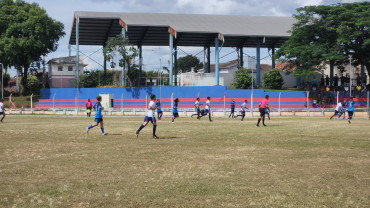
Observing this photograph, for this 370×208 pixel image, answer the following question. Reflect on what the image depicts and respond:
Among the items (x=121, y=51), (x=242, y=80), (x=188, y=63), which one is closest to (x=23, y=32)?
(x=121, y=51)

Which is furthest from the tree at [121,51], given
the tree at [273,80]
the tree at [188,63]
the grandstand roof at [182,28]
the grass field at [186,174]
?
the tree at [188,63]

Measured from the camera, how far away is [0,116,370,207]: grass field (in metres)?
7.13

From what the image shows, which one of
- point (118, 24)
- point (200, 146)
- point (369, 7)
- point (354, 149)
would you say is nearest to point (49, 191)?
point (200, 146)

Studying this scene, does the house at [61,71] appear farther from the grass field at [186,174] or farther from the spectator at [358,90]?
the grass field at [186,174]

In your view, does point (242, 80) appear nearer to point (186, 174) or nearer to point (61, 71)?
point (61, 71)

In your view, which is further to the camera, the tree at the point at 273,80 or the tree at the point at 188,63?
the tree at the point at 188,63

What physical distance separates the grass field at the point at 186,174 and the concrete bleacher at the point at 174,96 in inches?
1136

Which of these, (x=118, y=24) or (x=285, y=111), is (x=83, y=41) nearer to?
(x=118, y=24)

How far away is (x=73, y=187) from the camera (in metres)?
8.08

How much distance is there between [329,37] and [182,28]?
1664 centimetres

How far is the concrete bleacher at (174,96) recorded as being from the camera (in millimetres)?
45656

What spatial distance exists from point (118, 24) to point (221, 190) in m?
50.9

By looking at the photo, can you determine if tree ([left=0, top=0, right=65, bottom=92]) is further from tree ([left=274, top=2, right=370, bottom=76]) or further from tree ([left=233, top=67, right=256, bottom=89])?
tree ([left=274, top=2, right=370, bottom=76])

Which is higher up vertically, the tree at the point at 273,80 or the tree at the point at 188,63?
the tree at the point at 188,63
